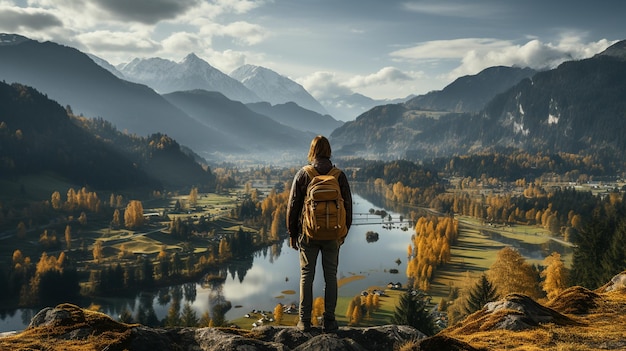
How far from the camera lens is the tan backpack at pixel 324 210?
1220 centimetres

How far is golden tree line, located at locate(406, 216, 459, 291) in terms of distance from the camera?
346 ft

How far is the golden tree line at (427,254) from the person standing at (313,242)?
91859mm

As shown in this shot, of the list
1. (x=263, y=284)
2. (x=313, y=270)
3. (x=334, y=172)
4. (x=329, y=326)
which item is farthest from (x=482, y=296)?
(x=263, y=284)

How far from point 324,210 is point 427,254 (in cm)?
11329

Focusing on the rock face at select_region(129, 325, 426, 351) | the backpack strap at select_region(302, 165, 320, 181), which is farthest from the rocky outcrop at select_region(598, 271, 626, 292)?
the backpack strap at select_region(302, 165, 320, 181)

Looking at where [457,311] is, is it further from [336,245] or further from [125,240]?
[125,240]

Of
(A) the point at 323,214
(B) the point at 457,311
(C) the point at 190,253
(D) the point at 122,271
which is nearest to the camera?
(A) the point at 323,214

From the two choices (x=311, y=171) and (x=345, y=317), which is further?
(x=345, y=317)

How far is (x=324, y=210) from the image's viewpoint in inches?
480

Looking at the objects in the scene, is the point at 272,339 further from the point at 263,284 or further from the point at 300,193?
the point at 263,284

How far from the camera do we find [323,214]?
12.2 meters

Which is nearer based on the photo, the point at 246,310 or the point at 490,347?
the point at 490,347

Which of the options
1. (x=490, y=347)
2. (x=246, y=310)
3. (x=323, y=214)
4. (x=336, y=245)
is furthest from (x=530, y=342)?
(x=246, y=310)

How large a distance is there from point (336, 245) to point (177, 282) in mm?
109703
